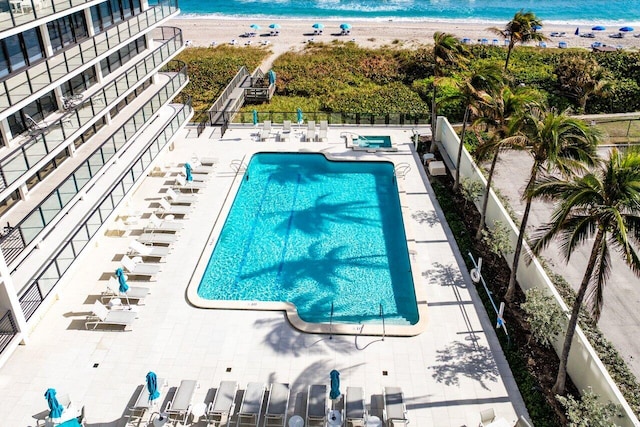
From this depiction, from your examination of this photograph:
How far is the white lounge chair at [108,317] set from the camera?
58.0ft

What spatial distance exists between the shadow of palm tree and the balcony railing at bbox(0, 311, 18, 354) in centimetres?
1346

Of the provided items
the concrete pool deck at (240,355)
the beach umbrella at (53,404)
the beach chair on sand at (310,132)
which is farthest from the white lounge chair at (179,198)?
the beach umbrella at (53,404)

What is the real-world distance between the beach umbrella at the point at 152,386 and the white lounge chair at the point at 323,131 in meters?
20.7

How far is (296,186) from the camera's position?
92.8 ft

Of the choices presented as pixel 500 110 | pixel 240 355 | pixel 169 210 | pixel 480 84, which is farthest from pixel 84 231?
pixel 480 84

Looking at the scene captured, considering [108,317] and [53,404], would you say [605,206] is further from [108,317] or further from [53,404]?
[108,317]

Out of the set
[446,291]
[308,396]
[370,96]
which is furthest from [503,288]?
[370,96]

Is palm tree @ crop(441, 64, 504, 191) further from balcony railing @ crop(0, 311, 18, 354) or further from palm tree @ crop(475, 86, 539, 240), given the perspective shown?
balcony railing @ crop(0, 311, 18, 354)

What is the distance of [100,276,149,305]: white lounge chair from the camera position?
18.8 meters

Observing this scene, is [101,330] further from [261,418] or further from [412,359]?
[412,359]

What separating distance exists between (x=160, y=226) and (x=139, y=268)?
122 inches

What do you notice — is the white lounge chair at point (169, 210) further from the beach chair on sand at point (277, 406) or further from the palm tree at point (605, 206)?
the palm tree at point (605, 206)

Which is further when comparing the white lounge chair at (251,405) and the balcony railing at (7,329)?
the balcony railing at (7,329)

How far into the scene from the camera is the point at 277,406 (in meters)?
Answer: 14.6
